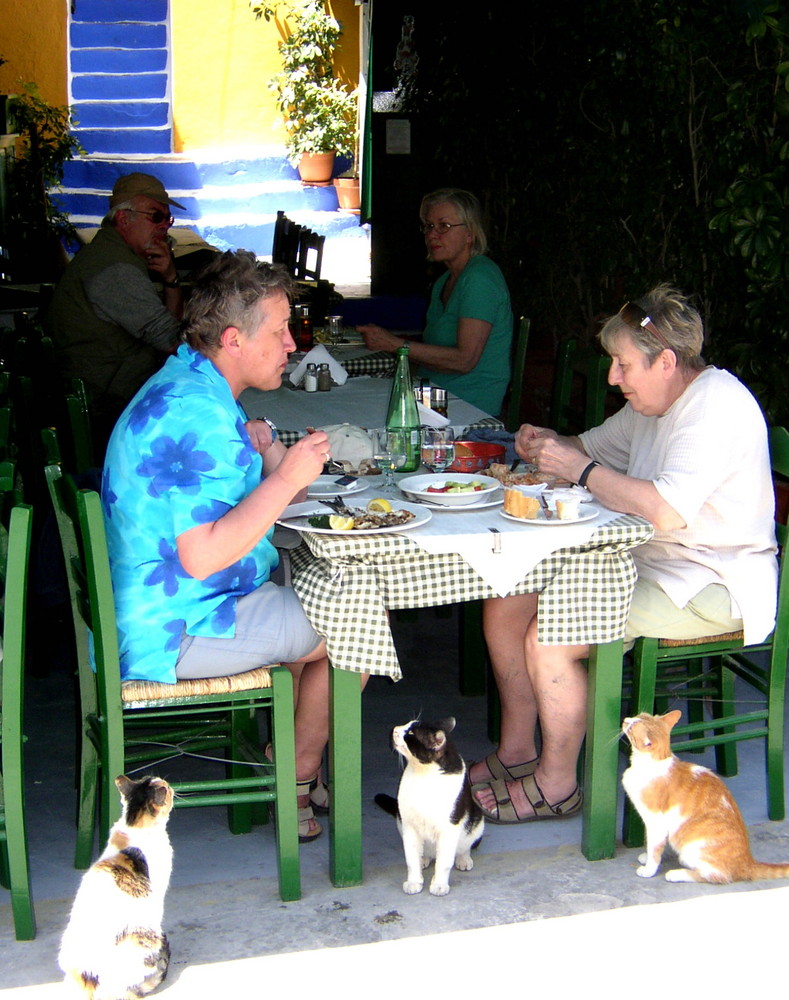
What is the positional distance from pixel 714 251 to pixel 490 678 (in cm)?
207

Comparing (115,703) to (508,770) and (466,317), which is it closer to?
(508,770)

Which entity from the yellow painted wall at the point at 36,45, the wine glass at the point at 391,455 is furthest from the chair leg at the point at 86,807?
the yellow painted wall at the point at 36,45

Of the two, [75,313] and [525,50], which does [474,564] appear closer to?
[75,313]

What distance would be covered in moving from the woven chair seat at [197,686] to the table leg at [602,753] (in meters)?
0.75

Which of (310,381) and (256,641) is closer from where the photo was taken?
(256,641)

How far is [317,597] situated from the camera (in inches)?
101

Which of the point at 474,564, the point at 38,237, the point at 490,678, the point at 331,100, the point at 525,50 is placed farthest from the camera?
the point at 331,100

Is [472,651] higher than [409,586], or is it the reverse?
[409,586]

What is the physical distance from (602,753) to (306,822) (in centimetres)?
73

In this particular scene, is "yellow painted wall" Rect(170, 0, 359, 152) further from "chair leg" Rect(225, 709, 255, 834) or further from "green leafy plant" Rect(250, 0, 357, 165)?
"chair leg" Rect(225, 709, 255, 834)

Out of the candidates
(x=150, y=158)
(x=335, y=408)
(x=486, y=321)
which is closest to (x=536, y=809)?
(x=335, y=408)

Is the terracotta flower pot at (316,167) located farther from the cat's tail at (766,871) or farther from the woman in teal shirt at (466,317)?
the cat's tail at (766,871)

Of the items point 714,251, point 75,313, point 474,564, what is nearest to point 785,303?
point 714,251

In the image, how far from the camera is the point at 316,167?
38.8 feet
